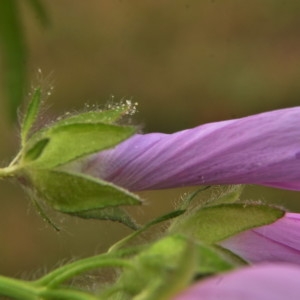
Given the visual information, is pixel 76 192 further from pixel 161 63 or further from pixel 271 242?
pixel 161 63

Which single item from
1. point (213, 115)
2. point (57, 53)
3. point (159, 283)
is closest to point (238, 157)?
point (159, 283)

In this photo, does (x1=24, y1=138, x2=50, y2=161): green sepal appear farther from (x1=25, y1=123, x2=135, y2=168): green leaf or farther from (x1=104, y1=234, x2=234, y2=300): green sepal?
(x1=104, y1=234, x2=234, y2=300): green sepal

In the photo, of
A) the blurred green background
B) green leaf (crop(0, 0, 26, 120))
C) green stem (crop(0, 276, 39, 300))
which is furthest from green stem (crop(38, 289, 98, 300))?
the blurred green background

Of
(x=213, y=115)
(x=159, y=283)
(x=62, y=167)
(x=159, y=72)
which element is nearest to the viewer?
(x=159, y=283)

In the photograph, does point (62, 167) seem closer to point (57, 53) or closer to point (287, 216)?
point (287, 216)

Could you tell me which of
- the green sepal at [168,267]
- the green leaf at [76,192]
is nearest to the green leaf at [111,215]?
the green leaf at [76,192]

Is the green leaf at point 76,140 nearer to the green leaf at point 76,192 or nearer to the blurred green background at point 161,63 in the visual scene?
the green leaf at point 76,192

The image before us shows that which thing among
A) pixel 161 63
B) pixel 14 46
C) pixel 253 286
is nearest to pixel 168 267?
pixel 253 286
